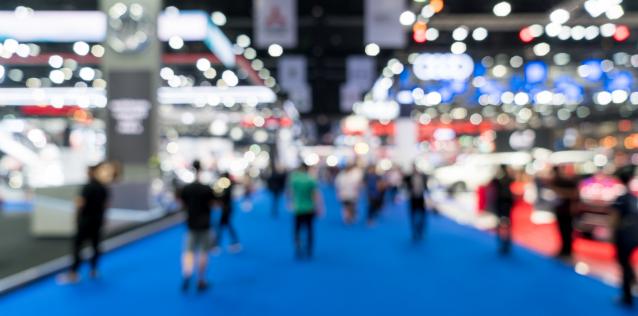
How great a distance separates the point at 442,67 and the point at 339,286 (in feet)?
34.8

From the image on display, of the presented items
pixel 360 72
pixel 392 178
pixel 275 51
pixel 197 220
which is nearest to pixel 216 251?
pixel 197 220

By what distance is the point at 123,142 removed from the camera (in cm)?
1211

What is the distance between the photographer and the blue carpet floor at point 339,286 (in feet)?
19.6

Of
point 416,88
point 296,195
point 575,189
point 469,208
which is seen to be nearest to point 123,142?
point 296,195

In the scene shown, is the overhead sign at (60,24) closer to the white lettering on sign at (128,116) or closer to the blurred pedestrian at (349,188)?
the white lettering on sign at (128,116)

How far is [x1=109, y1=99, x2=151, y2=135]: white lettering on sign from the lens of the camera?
1211cm

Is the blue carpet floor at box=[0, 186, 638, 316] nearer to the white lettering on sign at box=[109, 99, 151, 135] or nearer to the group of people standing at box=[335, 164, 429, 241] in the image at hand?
the group of people standing at box=[335, 164, 429, 241]

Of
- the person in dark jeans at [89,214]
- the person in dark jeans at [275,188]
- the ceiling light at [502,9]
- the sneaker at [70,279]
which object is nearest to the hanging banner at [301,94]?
the person in dark jeans at [275,188]

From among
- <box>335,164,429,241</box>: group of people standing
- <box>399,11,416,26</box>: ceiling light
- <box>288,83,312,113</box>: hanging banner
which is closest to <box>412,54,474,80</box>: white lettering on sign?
<box>399,11,416,26</box>: ceiling light

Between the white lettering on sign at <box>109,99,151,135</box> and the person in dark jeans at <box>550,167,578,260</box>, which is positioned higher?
the white lettering on sign at <box>109,99,151,135</box>

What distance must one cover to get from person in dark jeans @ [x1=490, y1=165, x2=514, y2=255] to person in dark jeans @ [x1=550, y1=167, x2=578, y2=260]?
701mm

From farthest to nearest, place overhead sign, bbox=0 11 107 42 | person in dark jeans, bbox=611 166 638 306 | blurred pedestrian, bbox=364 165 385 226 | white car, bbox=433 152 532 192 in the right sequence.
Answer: white car, bbox=433 152 532 192 → overhead sign, bbox=0 11 107 42 → blurred pedestrian, bbox=364 165 385 226 → person in dark jeans, bbox=611 166 638 306

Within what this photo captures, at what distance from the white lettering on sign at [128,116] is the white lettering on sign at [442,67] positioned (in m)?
7.67

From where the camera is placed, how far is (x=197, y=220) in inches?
266
